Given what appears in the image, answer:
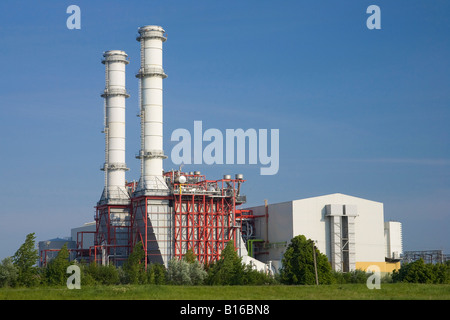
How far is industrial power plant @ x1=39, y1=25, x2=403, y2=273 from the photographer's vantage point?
9619 centimetres

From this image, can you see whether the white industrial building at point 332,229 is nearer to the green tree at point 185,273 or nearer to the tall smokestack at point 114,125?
the green tree at point 185,273

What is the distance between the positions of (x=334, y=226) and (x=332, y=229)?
523 millimetres

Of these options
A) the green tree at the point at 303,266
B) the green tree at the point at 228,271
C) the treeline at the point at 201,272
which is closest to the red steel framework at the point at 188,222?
the treeline at the point at 201,272

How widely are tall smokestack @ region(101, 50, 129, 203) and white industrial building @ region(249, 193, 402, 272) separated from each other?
70.4 ft

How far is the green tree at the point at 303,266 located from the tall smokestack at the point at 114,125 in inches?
1303

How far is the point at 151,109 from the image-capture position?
9750cm

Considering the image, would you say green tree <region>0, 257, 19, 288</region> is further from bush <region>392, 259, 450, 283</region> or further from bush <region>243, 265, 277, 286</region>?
bush <region>392, 259, 450, 283</region>

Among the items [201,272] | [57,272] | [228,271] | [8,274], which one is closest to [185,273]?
[201,272]

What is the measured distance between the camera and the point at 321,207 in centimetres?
10181
